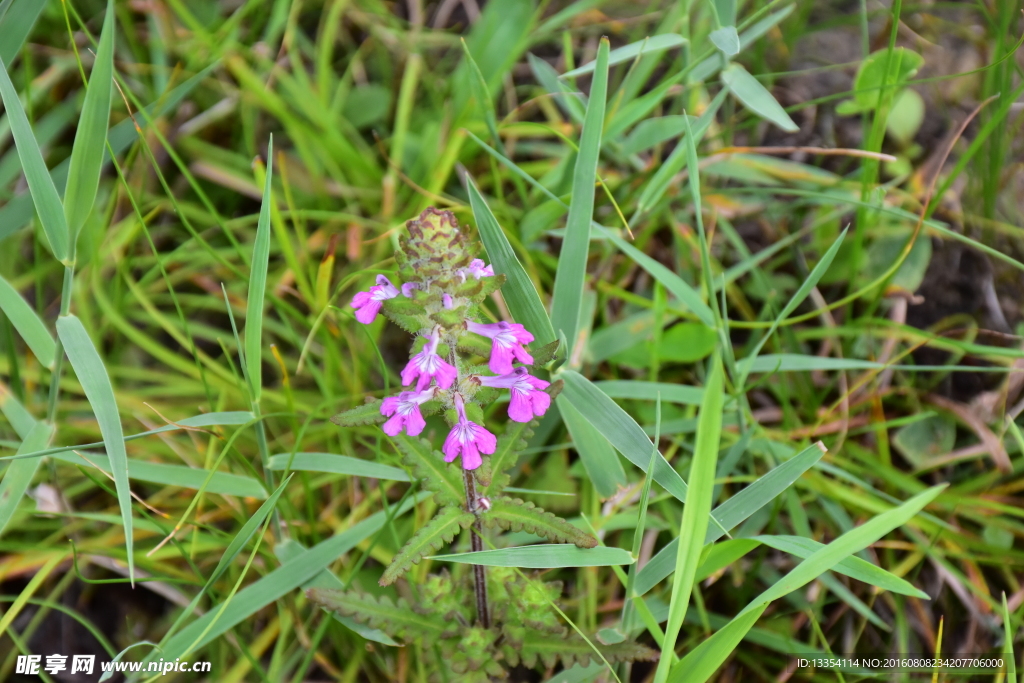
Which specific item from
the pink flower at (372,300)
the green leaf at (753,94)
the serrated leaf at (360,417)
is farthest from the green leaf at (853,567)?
the green leaf at (753,94)

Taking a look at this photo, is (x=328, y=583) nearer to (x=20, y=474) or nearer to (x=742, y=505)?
(x=20, y=474)

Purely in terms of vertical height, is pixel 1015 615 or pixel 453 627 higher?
pixel 453 627

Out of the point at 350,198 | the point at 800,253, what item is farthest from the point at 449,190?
the point at 800,253

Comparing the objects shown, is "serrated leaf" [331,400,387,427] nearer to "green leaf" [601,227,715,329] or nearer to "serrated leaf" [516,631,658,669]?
"serrated leaf" [516,631,658,669]

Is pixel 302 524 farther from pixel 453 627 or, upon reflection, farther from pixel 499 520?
pixel 499 520

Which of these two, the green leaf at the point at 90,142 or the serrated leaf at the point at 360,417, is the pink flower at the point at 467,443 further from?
the green leaf at the point at 90,142

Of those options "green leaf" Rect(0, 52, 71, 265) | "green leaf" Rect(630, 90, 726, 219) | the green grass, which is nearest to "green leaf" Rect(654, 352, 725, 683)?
the green grass
